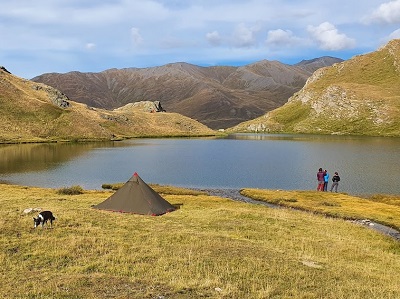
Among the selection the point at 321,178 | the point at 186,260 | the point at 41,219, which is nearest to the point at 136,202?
the point at 41,219

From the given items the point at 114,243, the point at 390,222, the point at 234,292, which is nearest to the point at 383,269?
the point at 234,292

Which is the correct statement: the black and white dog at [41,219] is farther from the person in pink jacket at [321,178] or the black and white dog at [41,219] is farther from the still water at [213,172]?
the person in pink jacket at [321,178]

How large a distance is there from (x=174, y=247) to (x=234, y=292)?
8386 mm

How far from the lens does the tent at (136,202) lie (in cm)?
4094

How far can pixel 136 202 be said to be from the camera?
136 feet

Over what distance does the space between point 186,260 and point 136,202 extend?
21390 millimetres

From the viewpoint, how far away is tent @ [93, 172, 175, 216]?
134ft

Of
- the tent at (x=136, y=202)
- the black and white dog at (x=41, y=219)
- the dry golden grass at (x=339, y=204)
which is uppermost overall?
the black and white dog at (x=41, y=219)

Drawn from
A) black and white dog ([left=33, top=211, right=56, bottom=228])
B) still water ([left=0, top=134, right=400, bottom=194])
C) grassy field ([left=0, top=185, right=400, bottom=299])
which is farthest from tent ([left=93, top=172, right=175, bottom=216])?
still water ([left=0, top=134, right=400, bottom=194])

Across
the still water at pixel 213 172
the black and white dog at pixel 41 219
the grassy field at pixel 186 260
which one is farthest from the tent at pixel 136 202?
the still water at pixel 213 172

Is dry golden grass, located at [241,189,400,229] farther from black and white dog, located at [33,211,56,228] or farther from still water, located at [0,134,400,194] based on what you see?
black and white dog, located at [33,211,56,228]

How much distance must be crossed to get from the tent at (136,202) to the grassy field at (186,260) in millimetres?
4705

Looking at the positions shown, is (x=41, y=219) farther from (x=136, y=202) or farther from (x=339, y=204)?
(x=339, y=204)

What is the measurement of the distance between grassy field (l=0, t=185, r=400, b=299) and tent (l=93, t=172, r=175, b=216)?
15.4ft
